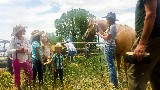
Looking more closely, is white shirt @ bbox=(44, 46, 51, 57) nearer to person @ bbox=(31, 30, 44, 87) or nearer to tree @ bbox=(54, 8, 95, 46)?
person @ bbox=(31, 30, 44, 87)

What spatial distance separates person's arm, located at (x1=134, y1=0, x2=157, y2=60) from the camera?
3.77 m

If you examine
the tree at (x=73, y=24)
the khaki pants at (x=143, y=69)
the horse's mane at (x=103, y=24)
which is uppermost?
the tree at (x=73, y=24)

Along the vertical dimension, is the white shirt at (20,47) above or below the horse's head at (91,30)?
below

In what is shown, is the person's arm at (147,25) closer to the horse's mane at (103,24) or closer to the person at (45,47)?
the horse's mane at (103,24)

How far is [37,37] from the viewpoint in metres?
8.13

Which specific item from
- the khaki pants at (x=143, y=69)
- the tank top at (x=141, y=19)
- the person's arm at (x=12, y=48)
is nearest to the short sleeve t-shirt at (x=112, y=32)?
the person's arm at (x=12, y=48)

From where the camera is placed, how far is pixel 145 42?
12.5 feet

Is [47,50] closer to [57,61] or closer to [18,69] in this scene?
[57,61]

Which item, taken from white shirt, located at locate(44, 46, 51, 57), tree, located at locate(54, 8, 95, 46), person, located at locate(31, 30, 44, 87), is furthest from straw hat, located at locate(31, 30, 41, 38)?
tree, located at locate(54, 8, 95, 46)

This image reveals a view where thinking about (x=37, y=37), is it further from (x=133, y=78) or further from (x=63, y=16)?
(x=63, y=16)

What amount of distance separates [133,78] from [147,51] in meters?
0.34

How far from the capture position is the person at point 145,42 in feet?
12.4

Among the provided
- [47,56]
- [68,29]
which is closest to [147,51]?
[47,56]

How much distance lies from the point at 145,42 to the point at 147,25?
186 millimetres
